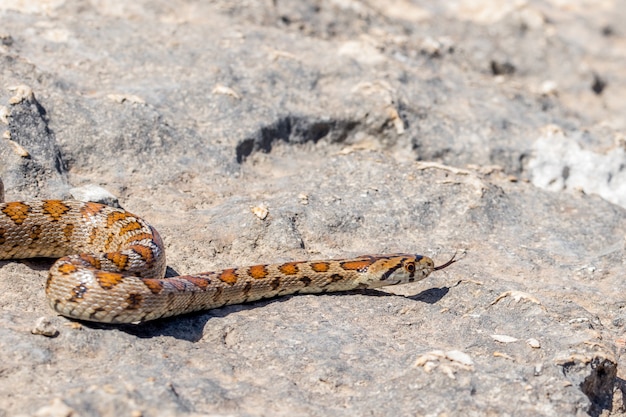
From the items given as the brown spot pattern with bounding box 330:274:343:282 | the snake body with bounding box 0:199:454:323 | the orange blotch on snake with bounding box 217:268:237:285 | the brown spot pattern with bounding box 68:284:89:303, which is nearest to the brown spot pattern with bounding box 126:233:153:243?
the snake body with bounding box 0:199:454:323

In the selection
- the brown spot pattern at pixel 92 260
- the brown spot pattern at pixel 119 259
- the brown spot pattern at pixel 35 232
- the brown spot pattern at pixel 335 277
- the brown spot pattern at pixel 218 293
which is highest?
the brown spot pattern at pixel 92 260

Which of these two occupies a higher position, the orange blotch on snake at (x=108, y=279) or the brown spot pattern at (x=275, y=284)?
the orange blotch on snake at (x=108, y=279)

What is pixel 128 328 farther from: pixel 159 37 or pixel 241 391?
pixel 159 37

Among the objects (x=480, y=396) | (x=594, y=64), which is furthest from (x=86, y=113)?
(x=594, y=64)

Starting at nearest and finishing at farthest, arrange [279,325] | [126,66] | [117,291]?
[117,291] → [279,325] → [126,66]

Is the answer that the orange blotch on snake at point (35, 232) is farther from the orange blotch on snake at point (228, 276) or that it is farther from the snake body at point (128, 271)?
the orange blotch on snake at point (228, 276)

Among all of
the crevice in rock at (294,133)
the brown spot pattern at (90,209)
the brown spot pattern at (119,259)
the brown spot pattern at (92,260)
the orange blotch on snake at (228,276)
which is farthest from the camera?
the crevice in rock at (294,133)

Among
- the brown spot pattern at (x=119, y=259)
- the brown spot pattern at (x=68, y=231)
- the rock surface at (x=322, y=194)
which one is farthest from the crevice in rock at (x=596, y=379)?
the brown spot pattern at (x=68, y=231)

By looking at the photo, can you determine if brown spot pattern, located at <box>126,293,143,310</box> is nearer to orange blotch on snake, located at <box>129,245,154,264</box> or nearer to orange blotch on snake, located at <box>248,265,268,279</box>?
orange blotch on snake, located at <box>129,245,154,264</box>
